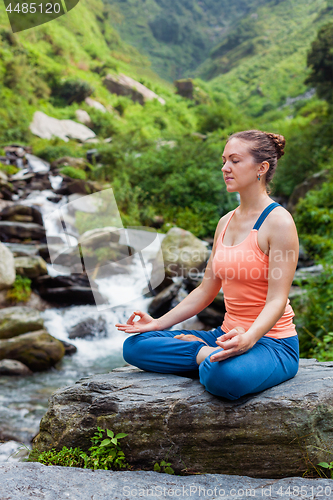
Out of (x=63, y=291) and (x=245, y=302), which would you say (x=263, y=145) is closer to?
(x=245, y=302)

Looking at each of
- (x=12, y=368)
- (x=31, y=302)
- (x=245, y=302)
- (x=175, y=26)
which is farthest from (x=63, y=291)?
(x=175, y=26)

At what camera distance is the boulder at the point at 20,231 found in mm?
9422

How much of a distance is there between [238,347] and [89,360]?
4.76 metres

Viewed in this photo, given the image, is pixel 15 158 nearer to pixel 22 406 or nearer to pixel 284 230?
pixel 22 406

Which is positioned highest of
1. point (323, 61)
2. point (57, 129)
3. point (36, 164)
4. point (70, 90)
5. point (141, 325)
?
point (70, 90)

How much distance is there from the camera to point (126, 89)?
27.5 meters

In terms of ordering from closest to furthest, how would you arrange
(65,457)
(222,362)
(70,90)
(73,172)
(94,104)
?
1. (222,362)
2. (65,457)
3. (73,172)
4. (70,90)
5. (94,104)

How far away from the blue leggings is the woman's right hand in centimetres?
4

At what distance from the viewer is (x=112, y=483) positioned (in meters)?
1.61

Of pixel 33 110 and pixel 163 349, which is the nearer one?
pixel 163 349

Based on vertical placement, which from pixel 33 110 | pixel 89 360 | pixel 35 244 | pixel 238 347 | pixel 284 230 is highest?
pixel 33 110

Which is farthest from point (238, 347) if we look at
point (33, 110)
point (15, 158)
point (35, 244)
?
point (33, 110)

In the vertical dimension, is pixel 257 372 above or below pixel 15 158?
below

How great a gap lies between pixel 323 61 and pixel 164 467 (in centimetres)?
1340
